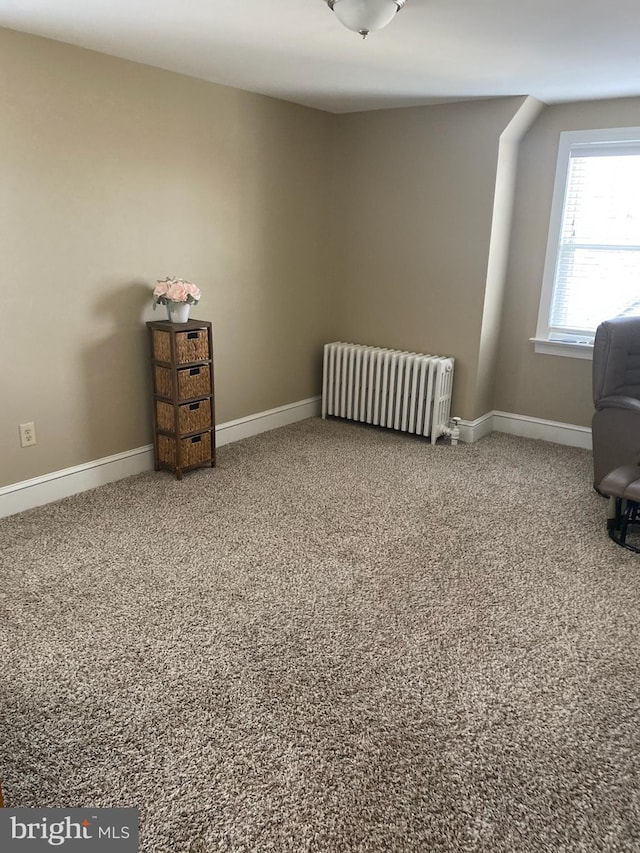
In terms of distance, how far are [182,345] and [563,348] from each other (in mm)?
2662

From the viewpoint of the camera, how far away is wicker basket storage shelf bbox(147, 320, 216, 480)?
3707 millimetres

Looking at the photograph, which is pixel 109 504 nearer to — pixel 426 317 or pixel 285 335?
pixel 285 335

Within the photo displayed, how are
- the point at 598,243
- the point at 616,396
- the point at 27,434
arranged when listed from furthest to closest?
the point at 598,243 → the point at 616,396 → the point at 27,434

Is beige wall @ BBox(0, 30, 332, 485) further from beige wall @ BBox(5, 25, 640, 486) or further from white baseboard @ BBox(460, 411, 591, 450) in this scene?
white baseboard @ BBox(460, 411, 591, 450)

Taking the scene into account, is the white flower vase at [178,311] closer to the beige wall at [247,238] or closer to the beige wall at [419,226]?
the beige wall at [247,238]

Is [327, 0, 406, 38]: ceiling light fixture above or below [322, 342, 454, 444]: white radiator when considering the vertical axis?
above

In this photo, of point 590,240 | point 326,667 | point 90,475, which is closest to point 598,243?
point 590,240

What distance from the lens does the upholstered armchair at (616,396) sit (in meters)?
3.46

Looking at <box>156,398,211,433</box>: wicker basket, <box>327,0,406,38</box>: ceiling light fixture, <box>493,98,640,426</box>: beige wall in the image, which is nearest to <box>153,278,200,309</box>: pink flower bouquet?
<box>156,398,211,433</box>: wicker basket

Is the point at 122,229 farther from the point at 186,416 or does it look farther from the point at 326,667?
the point at 326,667

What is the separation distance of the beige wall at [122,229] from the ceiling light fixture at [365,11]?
1.53m

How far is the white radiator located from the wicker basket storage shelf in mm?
1345

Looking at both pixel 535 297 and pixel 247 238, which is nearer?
pixel 247 238

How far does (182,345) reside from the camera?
370 cm
